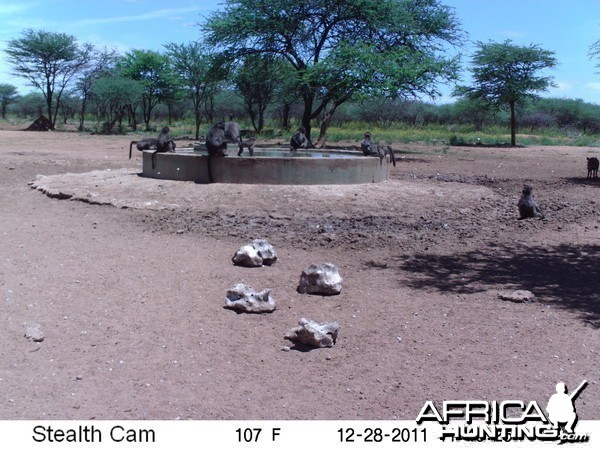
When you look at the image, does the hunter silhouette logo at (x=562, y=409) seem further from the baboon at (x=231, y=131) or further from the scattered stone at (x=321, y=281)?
the baboon at (x=231, y=131)

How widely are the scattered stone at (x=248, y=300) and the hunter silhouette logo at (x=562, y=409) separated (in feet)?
8.91

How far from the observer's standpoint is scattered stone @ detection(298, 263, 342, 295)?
21.7 feet

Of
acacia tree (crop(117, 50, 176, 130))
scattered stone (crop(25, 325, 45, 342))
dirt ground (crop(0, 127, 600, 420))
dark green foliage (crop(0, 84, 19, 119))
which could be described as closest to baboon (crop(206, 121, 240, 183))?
dirt ground (crop(0, 127, 600, 420))

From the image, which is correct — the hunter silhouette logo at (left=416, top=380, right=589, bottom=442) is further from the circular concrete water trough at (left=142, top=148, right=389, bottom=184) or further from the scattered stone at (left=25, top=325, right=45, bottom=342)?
the circular concrete water trough at (left=142, top=148, right=389, bottom=184)

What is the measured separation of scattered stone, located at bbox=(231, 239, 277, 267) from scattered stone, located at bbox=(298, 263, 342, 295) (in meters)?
1.06

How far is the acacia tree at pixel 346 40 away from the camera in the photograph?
23625 mm

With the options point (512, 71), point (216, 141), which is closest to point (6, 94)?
point (512, 71)

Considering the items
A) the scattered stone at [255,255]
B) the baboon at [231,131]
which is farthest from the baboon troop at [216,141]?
the scattered stone at [255,255]

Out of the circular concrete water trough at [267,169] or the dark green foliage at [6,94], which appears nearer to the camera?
the circular concrete water trough at [267,169]

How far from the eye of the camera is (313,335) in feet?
16.9

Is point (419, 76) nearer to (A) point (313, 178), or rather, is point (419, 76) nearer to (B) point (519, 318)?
(A) point (313, 178)

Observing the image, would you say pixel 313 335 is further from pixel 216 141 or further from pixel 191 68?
pixel 191 68

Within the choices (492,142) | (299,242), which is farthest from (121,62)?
(299,242)

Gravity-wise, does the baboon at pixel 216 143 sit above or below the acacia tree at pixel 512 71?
below
